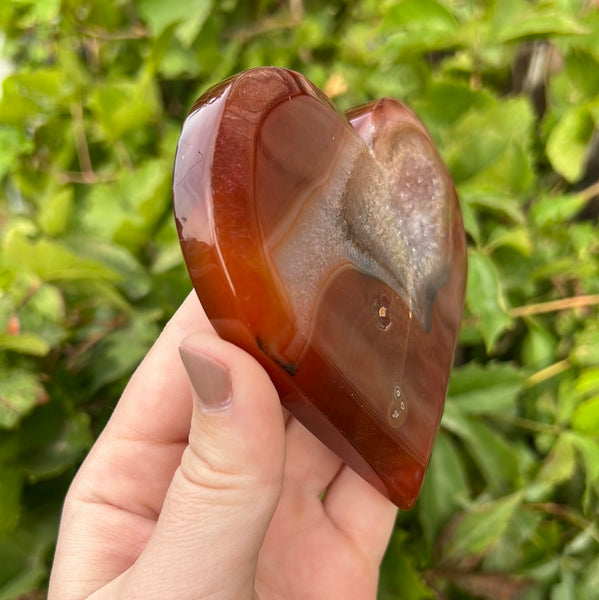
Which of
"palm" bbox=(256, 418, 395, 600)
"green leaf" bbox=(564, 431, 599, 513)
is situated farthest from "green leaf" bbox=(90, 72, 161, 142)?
"green leaf" bbox=(564, 431, 599, 513)

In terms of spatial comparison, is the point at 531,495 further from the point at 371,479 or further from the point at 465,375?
the point at 371,479

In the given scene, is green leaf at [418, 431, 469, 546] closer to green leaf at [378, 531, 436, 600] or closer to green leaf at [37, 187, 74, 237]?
green leaf at [378, 531, 436, 600]

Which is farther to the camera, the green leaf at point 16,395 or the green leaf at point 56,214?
the green leaf at point 56,214

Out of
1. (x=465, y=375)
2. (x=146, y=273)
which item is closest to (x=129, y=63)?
(x=146, y=273)

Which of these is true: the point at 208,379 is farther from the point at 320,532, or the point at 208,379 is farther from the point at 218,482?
the point at 320,532

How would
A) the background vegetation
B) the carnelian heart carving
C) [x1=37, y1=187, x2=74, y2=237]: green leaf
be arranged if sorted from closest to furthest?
the carnelian heart carving, the background vegetation, [x1=37, y1=187, x2=74, y2=237]: green leaf

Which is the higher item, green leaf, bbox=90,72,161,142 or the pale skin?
green leaf, bbox=90,72,161,142

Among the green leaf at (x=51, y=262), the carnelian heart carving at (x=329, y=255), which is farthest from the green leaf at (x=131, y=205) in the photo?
the carnelian heart carving at (x=329, y=255)

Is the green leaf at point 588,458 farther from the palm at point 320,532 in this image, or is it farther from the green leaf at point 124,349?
the green leaf at point 124,349

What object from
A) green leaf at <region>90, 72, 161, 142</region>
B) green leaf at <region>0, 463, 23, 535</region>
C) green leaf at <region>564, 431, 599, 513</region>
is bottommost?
green leaf at <region>564, 431, 599, 513</region>
